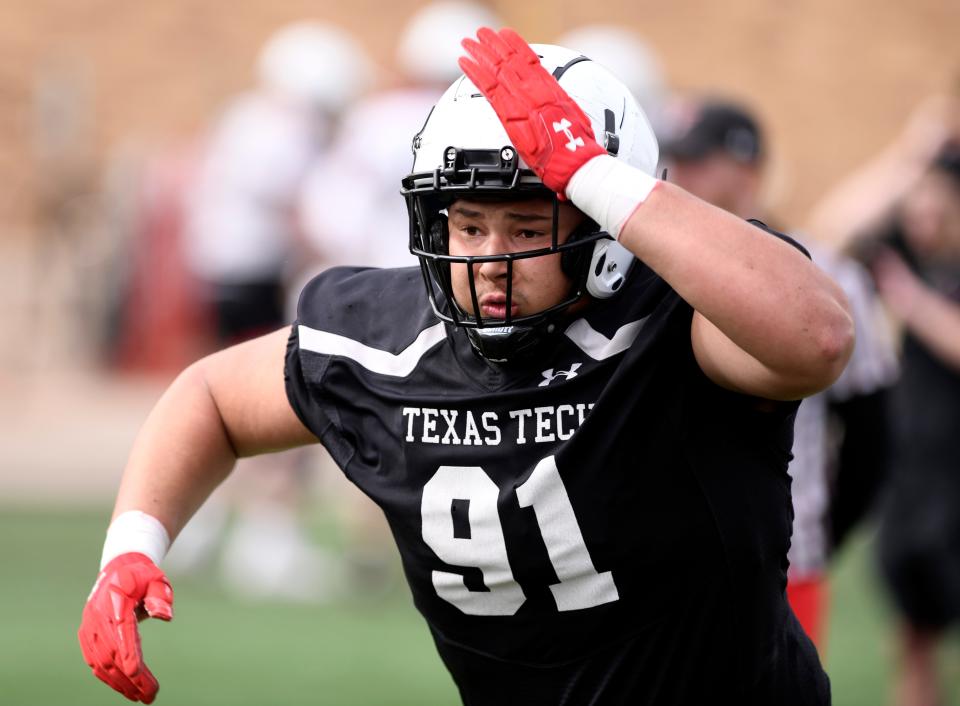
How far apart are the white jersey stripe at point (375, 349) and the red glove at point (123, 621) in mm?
482

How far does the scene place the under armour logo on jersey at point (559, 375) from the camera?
2.54m

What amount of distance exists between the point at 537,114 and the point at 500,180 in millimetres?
154

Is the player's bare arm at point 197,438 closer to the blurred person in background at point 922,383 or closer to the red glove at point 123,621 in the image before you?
the red glove at point 123,621

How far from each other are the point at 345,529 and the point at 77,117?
8.93 metres

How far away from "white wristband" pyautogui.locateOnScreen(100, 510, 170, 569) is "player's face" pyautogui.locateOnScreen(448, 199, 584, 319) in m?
0.72

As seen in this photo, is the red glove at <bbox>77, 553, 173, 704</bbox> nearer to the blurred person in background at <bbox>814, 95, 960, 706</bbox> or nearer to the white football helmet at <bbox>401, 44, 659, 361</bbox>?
the white football helmet at <bbox>401, 44, 659, 361</bbox>

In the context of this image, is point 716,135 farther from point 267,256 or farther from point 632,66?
point 267,256

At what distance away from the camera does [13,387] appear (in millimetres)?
14016

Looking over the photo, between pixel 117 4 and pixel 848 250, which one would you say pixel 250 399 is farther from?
pixel 117 4

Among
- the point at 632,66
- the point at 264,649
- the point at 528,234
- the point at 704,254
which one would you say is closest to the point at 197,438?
the point at 528,234

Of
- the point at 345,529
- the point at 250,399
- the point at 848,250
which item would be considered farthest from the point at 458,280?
the point at 345,529

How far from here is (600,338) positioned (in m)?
2.54

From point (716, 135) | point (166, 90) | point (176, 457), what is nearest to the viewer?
point (176, 457)

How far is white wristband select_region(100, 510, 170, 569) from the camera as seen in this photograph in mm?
2727
